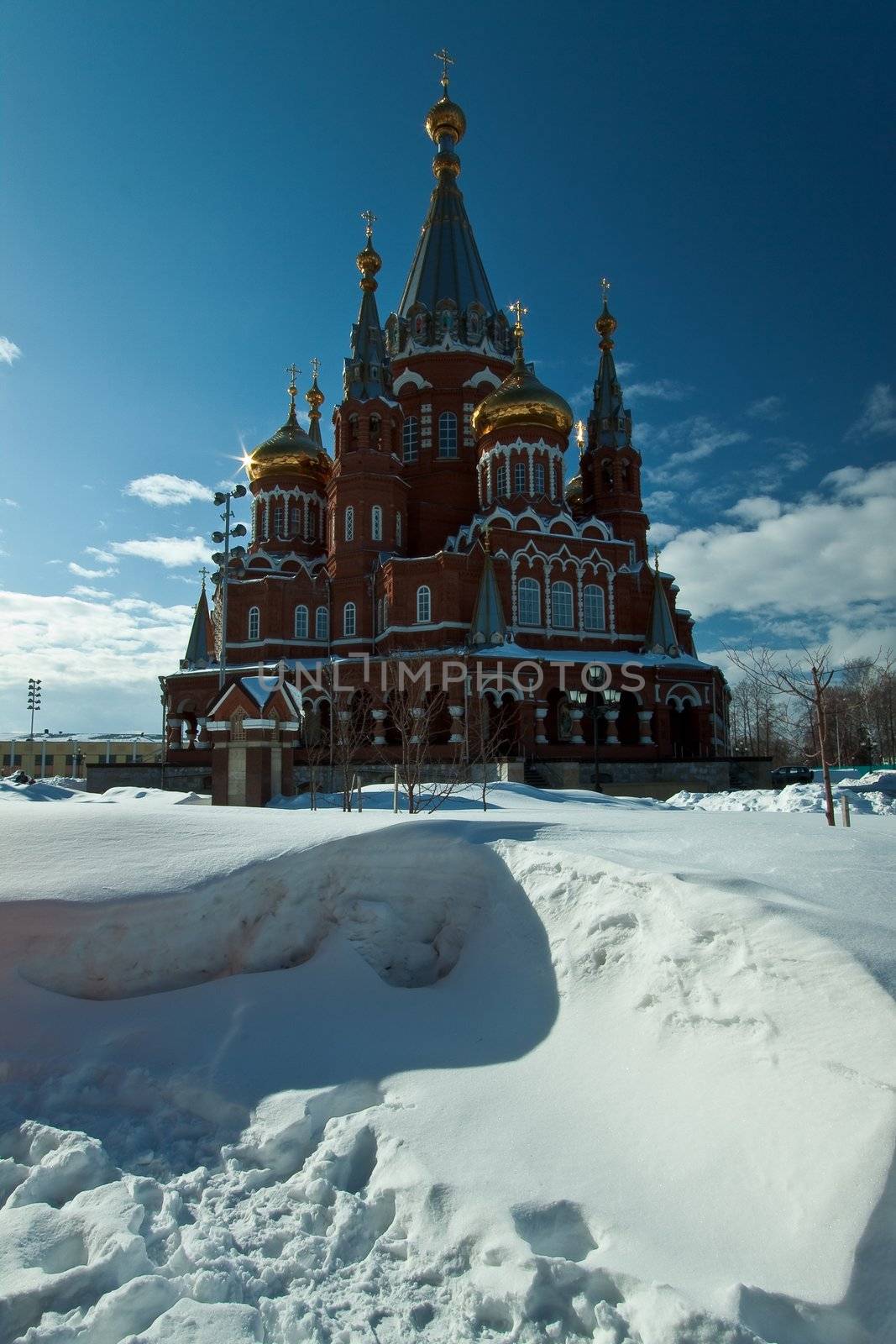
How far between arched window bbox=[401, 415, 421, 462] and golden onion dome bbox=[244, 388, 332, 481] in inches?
162

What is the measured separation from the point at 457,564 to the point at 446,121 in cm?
2453

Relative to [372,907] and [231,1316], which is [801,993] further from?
[372,907]

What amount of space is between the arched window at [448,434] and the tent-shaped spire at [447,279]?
311cm

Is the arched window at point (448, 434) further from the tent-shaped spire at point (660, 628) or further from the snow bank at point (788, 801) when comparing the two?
the snow bank at point (788, 801)

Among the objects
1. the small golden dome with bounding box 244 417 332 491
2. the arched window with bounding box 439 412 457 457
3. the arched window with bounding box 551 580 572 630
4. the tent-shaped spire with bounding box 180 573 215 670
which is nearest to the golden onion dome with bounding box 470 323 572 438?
the arched window with bounding box 439 412 457 457

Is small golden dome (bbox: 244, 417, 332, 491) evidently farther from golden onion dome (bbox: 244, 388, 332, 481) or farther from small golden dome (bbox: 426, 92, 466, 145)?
small golden dome (bbox: 426, 92, 466, 145)

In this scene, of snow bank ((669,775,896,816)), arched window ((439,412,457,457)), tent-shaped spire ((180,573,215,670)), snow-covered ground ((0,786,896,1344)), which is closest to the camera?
snow-covered ground ((0,786,896,1344))

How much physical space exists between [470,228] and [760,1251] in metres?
42.1

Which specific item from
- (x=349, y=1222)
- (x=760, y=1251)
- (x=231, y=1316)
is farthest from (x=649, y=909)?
(x=231, y=1316)

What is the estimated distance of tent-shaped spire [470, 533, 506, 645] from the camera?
2723 cm

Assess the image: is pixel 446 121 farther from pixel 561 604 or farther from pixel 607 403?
pixel 561 604

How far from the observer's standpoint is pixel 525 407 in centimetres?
3039

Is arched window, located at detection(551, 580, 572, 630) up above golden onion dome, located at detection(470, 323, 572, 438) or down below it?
below

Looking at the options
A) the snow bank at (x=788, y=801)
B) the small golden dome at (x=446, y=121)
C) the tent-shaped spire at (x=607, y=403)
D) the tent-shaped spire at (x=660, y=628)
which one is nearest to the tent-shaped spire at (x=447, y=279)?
the small golden dome at (x=446, y=121)
